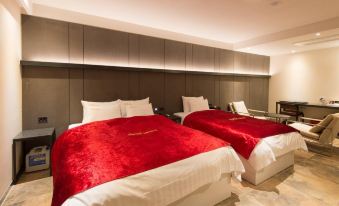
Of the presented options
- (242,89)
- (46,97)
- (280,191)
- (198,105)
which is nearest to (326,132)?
(280,191)

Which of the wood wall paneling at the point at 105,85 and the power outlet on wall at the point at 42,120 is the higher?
the wood wall paneling at the point at 105,85

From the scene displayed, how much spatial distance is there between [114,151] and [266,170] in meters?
2.14

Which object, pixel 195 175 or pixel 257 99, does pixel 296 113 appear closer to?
pixel 257 99

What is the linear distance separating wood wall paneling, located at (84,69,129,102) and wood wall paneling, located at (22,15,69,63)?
19.8 inches

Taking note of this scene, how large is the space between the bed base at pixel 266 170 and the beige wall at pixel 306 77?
3.41m

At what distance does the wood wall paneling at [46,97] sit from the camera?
2.85 meters

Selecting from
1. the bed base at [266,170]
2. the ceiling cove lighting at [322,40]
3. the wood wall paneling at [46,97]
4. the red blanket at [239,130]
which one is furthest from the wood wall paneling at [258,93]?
the wood wall paneling at [46,97]

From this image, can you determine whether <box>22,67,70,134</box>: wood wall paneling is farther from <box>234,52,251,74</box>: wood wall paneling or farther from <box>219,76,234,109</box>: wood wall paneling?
<box>234,52,251,74</box>: wood wall paneling

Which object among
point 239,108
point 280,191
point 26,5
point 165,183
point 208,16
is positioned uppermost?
point 208,16

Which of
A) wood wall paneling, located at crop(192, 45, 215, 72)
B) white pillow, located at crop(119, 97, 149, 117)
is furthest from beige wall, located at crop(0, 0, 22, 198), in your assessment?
wood wall paneling, located at crop(192, 45, 215, 72)

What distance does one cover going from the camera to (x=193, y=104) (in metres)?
4.25

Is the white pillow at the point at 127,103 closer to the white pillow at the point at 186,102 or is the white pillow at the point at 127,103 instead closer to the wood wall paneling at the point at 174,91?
the wood wall paneling at the point at 174,91

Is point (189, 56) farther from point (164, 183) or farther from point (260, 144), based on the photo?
point (164, 183)

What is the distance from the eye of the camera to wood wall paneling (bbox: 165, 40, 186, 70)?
13.8 ft
